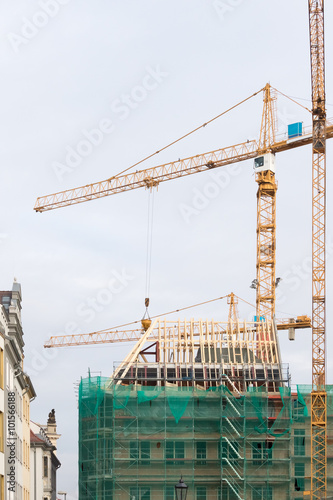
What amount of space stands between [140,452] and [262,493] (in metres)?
8.71

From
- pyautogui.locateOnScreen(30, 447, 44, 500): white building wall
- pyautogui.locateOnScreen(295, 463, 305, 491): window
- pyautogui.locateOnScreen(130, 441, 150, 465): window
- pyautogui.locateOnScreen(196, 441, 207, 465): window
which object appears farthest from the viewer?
pyautogui.locateOnScreen(30, 447, 44, 500): white building wall

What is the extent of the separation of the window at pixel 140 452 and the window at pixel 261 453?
731 cm

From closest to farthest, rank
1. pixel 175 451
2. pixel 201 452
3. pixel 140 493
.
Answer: pixel 140 493
pixel 175 451
pixel 201 452

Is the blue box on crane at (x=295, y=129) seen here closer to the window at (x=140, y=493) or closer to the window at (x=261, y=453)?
the window at (x=261, y=453)

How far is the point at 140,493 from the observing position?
6906cm

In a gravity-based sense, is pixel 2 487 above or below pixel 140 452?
below

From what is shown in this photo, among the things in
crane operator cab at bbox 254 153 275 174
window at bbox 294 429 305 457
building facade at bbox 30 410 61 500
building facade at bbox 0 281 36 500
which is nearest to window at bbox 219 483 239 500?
window at bbox 294 429 305 457

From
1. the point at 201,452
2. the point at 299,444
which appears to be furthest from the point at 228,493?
the point at 299,444

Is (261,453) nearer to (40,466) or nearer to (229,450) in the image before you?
(229,450)

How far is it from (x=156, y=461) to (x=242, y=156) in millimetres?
58283

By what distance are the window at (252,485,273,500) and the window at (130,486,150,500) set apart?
718 cm

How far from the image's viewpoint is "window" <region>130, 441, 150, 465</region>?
228 ft

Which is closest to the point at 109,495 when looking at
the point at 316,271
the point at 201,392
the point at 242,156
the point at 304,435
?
the point at 201,392

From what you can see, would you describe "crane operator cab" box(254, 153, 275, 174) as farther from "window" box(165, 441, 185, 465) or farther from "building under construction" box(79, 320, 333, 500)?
"window" box(165, 441, 185, 465)
